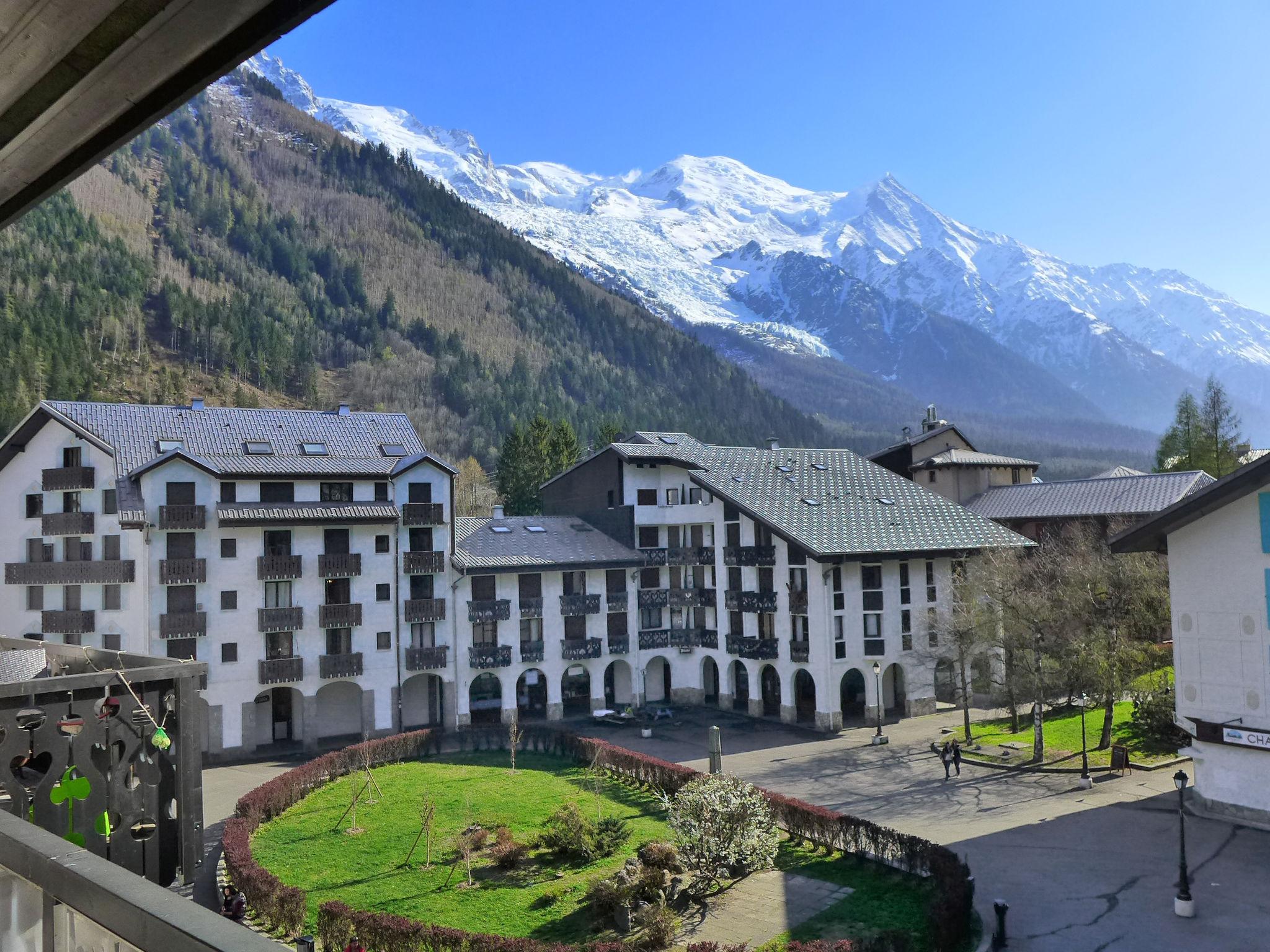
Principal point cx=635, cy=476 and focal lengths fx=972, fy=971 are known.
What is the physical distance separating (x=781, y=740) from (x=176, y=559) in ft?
97.7

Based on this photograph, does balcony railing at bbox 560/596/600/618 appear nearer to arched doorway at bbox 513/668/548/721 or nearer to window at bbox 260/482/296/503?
arched doorway at bbox 513/668/548/721

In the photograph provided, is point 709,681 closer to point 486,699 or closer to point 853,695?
point 853,695

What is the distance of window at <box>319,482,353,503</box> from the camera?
48906 mm

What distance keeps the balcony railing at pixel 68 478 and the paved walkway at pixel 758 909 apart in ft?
123

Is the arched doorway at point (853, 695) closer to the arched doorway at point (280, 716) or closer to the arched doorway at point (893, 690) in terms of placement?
the arched doorway at point (893, 690)

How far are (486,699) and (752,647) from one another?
15.4 meters

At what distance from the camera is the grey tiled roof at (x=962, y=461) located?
7850 centimetres

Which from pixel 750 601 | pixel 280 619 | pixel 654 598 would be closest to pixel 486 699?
pixel 654 598

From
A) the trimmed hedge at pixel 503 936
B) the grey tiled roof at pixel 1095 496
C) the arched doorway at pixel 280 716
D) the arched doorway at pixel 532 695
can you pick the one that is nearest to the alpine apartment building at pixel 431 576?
the arched doorway at pixel 280 716

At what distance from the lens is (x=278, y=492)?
157 ft

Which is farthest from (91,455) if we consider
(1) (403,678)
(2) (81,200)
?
(2) (81,200)

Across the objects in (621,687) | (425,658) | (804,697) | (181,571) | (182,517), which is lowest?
(804,697)

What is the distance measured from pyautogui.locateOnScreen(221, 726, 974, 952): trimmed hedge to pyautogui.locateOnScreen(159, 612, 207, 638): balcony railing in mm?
9840

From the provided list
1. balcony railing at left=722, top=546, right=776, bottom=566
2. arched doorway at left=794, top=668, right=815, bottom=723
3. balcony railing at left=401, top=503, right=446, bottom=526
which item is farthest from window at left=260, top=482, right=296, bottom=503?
arched doorway at left=794, top=668, right=815, bottom=723
